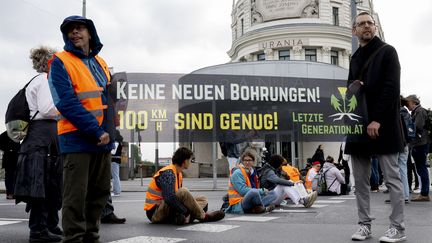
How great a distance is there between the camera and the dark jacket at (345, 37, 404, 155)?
4.43 m

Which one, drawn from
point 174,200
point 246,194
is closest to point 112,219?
point 174,200

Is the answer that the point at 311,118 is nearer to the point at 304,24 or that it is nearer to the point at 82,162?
the point at 82,162

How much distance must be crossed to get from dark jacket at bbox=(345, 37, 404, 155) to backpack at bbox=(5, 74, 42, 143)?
3155 millimetres

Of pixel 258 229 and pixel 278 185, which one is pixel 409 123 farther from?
pixel 258 229

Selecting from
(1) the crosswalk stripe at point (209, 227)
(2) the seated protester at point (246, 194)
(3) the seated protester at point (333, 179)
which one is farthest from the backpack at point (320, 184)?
(1) the crosswalk stripe at point (209, 227)

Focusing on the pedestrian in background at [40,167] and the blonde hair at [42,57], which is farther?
the blonde hair at [42,57]

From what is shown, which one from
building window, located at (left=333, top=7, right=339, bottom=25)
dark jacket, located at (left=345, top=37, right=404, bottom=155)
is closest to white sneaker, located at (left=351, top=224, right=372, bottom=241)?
dark jacket, located at (left=345, top=37, right=404, bottom=155)

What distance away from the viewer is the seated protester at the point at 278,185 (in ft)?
27.5

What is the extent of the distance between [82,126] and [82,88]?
334 mm

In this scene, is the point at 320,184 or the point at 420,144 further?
the point at 320,184

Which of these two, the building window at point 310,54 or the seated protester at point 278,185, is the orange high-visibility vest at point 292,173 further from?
the building window at point 310,54

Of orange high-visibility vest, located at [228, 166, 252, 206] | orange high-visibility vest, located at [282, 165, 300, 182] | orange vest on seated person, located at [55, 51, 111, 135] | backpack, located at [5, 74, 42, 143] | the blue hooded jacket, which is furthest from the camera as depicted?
orange high-visibility vest, located at [282, 165, 300, 182]

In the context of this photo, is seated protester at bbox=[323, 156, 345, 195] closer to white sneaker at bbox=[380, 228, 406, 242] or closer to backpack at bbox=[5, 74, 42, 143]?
white sneaker at bbox=[380, 228, 406, 242]

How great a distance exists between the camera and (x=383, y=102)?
4426 mm
